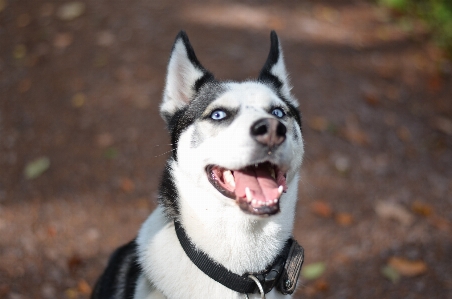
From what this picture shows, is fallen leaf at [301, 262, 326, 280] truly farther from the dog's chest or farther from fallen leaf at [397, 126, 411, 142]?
fallen leaf at [397, 126, 411, 142]

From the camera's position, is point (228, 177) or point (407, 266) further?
point (407, 266)

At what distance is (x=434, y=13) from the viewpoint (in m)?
8.23

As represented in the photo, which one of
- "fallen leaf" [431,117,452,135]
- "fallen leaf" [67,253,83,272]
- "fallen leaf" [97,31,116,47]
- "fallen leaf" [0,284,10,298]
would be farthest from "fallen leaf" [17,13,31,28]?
"fallen leaf" [431,117,452,135]

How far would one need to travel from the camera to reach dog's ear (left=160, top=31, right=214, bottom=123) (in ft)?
9.00

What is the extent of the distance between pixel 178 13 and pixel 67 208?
4.08 m

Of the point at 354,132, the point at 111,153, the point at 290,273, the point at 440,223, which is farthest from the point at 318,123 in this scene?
the point at 290,273

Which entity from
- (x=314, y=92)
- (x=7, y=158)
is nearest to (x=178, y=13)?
(x=314, y=92)

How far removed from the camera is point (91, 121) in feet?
17.7

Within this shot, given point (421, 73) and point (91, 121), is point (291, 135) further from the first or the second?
point (421, 73)

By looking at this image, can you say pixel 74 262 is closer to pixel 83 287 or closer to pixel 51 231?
pixel 83 287

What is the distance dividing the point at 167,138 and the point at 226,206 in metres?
3.16

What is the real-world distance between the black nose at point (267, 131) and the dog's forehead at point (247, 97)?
0.34 metres

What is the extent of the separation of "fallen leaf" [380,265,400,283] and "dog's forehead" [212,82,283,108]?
7.77ft

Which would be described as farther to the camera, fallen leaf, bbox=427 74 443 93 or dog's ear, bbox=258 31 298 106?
fallen leaf, bbox=427 74 443 93
